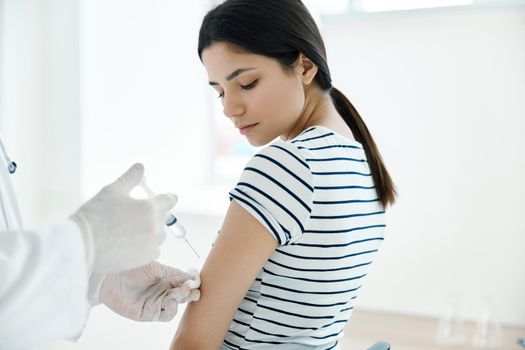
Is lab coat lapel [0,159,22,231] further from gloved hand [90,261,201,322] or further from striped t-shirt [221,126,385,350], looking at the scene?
striped t-shirt [221,126,385,350]

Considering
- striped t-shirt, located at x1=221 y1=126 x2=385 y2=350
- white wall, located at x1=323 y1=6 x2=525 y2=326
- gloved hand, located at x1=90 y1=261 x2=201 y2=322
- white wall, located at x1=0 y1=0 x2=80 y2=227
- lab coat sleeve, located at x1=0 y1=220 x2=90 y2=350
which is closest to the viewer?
lab coat sleeve, located at x1=0 y1=220 x2=90 y2=350

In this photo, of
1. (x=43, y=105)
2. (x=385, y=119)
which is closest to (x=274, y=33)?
(x=385, y=119)

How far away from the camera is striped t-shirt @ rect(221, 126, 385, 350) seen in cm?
106

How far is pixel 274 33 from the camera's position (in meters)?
1.23

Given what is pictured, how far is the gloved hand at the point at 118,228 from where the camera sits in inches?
36.0

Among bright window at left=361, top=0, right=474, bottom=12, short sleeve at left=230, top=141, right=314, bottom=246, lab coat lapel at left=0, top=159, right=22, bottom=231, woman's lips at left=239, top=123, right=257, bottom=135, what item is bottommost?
lab coat lapel at left=0, top=159, right=22, bottom=231

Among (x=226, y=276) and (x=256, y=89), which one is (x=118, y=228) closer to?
(x=226, y=276)

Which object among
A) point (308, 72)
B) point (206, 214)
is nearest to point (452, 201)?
point (206, 214)

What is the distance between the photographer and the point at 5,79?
322 centimetres

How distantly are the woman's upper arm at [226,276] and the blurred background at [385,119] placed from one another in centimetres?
163

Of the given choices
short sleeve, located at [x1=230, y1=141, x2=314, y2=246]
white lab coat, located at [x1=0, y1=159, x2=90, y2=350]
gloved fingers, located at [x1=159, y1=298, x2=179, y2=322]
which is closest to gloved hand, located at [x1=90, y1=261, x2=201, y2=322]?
gloved fingers, located at [x1=159, y1=298, x2=179, y2=322]

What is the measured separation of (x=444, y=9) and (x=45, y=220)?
2.26 metres

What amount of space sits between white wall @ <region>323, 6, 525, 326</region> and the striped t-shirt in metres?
1.44

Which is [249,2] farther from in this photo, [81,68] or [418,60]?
[81,68]
